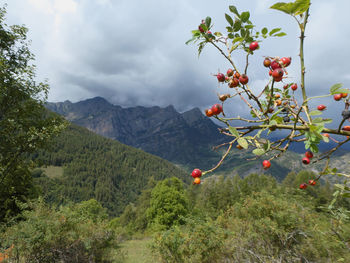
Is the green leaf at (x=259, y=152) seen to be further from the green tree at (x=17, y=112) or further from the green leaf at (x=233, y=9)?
the green tree at (x=17, y=112)

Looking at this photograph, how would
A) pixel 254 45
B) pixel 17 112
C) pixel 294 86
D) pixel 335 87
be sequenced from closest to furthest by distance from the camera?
pixel 335 87
pixel 254 45
pixel 294 86
pixel 17 112

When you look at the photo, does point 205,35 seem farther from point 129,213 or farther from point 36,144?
point 129,213

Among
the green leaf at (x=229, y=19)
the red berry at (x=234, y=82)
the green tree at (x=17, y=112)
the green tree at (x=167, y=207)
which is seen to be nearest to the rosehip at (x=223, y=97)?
the red berry at (x=234, y=82)

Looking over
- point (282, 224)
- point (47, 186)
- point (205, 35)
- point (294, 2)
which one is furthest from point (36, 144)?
point (47, 186)

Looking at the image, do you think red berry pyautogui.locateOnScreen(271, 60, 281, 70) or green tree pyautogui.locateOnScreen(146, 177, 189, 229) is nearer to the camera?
red berry pyautogui.locateOnScreen(271, 60, 281, 70)

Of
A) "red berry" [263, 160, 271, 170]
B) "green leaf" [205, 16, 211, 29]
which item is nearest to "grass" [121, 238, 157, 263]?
"red berry" [263, 160, 271, 170]

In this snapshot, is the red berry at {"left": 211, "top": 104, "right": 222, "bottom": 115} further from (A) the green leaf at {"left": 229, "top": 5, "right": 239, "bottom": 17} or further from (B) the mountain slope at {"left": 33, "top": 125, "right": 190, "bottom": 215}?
(B) the mountain slope at {"left": 33, "top": 125, "right": 190, "bottom": 215}

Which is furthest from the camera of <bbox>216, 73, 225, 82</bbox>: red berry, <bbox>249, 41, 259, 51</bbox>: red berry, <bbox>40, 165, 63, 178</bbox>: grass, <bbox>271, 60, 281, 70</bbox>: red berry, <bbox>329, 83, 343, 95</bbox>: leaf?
<bbox>40, 165, 63, 178</bbox>: grass

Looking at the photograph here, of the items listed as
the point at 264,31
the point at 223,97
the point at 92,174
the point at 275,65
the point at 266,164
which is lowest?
the point at 92,174

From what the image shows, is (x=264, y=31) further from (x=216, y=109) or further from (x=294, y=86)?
(x=294, y=86)

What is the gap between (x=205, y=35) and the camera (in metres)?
1.56

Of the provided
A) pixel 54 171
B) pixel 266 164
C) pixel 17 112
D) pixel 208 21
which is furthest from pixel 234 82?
pixel 54 171

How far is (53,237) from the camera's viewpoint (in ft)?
27.4

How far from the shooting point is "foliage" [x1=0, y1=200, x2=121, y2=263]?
7574 millimetres
